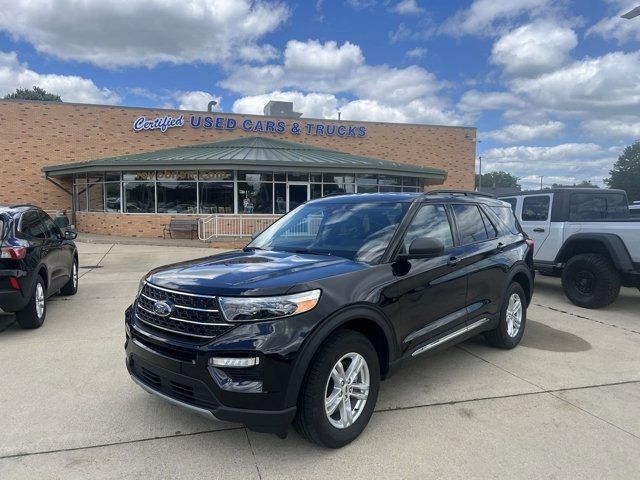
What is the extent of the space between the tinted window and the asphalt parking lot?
1.36 metres

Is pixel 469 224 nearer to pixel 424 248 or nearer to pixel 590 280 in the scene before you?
pixel 424 248

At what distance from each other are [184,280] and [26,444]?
5.09ft

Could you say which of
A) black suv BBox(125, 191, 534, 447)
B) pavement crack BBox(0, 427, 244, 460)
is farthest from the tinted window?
pavement crack BBox(0, 427, 244, 460)

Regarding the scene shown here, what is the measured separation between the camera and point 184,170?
1920cm

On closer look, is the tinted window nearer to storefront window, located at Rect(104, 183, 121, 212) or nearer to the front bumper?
the front bumper

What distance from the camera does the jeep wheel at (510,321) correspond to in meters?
5.07

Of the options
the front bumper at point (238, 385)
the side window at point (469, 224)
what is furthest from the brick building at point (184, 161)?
the front bumper at point (238, 385)

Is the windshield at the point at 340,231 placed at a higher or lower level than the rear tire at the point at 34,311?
higher

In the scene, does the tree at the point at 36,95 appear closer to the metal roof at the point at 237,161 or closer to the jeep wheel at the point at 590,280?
the metal roof at the point at 237,161

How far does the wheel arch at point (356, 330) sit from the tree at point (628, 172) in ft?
333

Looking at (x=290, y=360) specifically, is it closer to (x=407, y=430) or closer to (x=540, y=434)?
(x=407, y=430)


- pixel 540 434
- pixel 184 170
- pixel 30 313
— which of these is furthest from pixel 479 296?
pixel 184 170

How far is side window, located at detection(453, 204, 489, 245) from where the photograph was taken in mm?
4578

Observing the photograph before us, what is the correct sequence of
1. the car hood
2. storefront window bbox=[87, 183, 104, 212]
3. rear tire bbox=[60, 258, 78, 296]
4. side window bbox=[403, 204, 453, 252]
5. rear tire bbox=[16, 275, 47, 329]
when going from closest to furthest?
the car hood, side window bbox=[403, 204, 453, 252], rear tire bbox=[16, 275, 47, 329], rear tire bbox=[60, 258, 78, 296], storefront window bbox=[87, 183, 104, 212]
